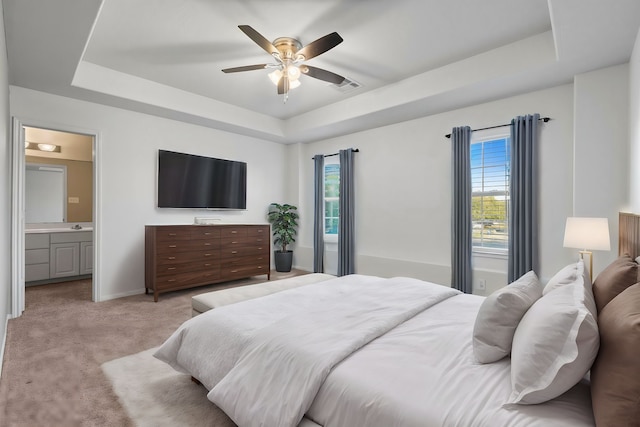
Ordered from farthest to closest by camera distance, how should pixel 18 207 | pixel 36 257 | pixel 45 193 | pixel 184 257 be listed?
pixel 45 193, pixel 36 257, pixel 184 257, pixel 18 207

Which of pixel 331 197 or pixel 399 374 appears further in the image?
pixel 331 197

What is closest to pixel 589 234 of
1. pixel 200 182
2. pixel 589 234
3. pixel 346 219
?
pixel 589 234

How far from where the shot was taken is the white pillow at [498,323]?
50.6 inches

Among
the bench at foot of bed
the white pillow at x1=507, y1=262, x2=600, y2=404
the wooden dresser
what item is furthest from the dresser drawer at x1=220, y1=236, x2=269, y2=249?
the white pillow at x1=507, y1=262, x2=600, y2=404

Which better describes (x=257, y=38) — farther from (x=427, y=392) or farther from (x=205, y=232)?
(x=205, y=232)

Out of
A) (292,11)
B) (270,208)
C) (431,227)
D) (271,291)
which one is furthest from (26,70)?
(431,227)

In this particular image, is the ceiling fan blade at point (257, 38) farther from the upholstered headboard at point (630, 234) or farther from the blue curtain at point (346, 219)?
the upholstered headboard at point (630, 234)

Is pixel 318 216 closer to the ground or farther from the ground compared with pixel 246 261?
farther from the ground

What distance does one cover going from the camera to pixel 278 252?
587cm

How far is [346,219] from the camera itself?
5.27m

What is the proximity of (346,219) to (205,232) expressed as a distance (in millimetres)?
2150

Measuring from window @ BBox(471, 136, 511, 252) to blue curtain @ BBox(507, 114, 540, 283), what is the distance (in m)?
0.18

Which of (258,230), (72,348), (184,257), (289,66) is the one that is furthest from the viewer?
(258,230)

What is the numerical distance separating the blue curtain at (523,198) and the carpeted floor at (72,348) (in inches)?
144
